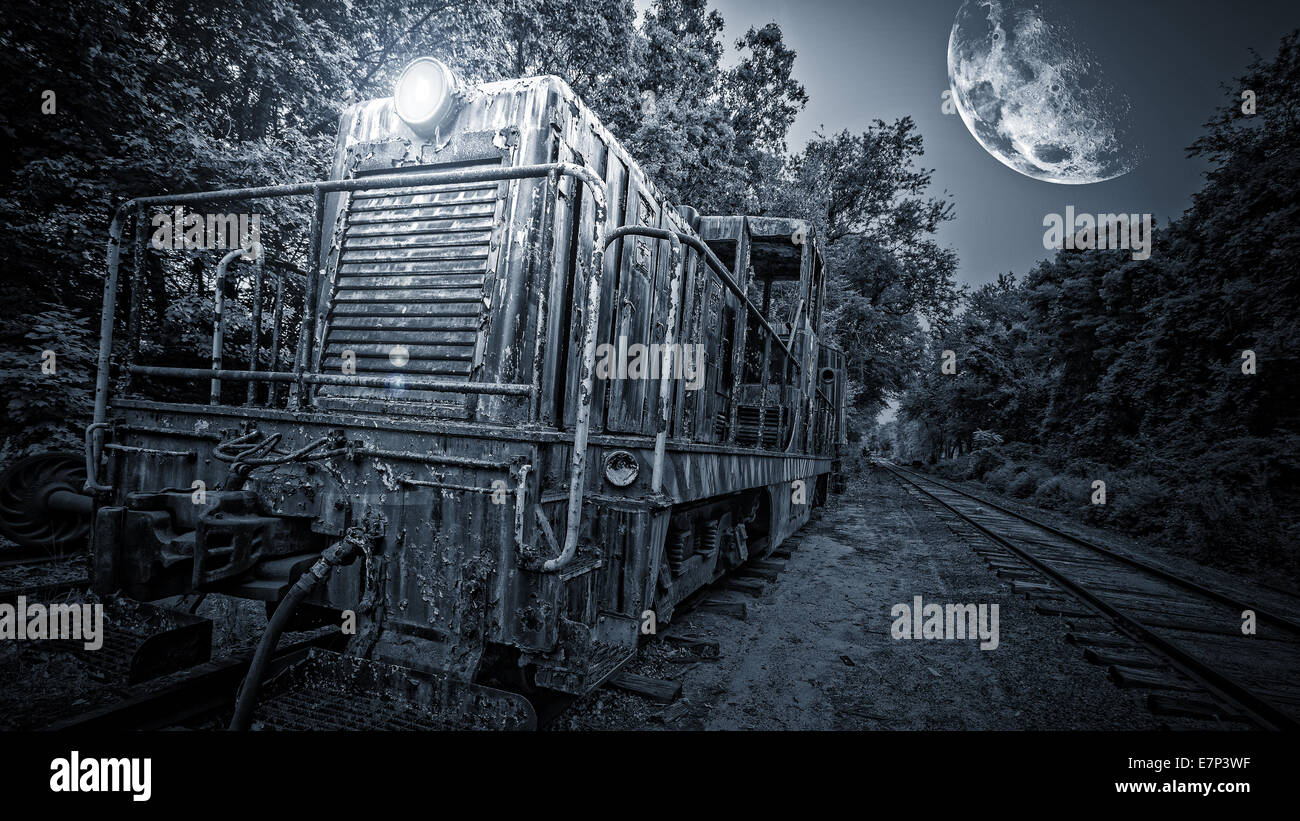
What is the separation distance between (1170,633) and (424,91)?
751 centimetres

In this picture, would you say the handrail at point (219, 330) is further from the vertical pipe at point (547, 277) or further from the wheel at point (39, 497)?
the vertical pipe at point (547, 277)

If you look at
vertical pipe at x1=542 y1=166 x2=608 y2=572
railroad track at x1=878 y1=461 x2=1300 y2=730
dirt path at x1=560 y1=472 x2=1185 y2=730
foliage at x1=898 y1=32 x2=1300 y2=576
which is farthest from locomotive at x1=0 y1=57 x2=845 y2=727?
foliage at x1=898 y1=32 x2=1300 y2=576

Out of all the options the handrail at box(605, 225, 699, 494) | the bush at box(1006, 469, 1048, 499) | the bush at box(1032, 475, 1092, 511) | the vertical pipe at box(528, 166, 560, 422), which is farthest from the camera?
the bush at box(1006, 469, 1048, 499)

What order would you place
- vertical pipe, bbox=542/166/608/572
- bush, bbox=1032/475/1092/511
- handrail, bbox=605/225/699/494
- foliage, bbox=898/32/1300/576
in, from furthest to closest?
bush, bbox=1032/475/1092/511 → foliage, bbox=898/32/1300/576 → handrail, bbox=605/225/699/494 → vertical pipe, bbox=542/166/608/572

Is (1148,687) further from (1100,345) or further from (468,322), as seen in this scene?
(1100,345)

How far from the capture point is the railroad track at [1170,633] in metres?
3.76

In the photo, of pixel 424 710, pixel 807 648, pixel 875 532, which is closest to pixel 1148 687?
pixel 807 648

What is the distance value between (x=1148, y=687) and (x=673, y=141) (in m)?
11.2

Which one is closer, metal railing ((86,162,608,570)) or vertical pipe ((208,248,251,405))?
metal railing ((86,162,608,570))

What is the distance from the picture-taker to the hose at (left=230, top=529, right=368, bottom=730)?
2.15 m

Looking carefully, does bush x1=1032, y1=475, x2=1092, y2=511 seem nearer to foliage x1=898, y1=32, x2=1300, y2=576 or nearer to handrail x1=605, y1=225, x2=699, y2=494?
foliage x1=898, y1=32, x2=1300, y2=576

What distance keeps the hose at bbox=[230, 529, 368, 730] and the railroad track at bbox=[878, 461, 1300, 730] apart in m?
4.85

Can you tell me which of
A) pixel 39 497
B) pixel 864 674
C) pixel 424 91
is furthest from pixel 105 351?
pixel 864 674

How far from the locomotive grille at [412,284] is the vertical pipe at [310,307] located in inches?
5.0
